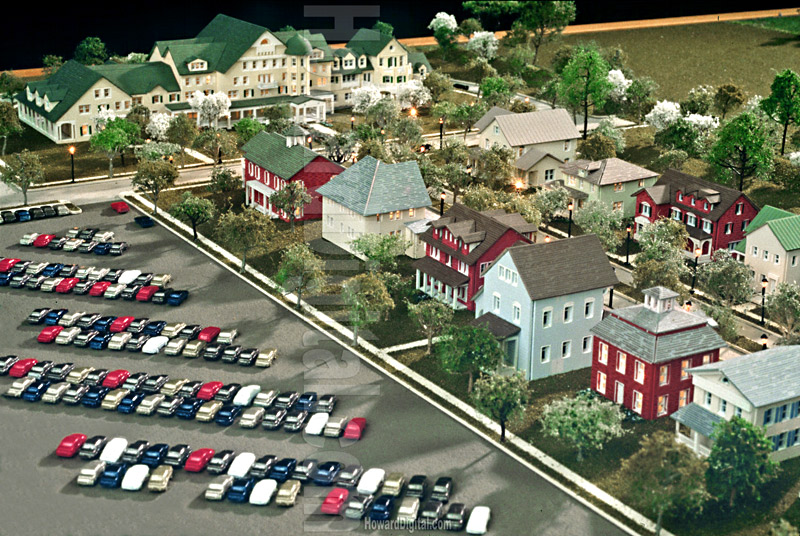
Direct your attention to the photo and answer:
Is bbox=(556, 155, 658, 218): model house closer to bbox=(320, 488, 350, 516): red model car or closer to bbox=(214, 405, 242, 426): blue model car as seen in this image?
bbox=(214, 405, 242, 426): blue model car

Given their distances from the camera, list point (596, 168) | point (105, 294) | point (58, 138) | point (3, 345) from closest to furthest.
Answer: point (3, 345) → point (105, 294) → point (596, 168) → point (58, 138)

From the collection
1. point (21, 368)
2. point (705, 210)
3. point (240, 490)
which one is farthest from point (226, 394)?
point (705, 210)

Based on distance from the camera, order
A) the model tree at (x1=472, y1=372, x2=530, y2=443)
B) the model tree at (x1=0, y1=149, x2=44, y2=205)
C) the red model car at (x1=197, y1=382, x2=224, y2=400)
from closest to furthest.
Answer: the model tree at (x1=472, y1=372, x2=530, y2=443), the red model car at (x1=197, y1=382, x2=224, y2=400), the model tree at (x1=0, y1=149, x2=44, y2=205)

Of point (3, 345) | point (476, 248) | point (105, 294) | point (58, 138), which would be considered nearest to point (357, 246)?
point (476, 248)

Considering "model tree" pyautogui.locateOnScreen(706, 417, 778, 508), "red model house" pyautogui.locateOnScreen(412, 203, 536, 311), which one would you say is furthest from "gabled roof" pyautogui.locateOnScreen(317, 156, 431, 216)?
"model tree" pyautogui.locateOnScreen(706, 417, 778, 508)

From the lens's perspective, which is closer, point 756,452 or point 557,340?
point 756,452

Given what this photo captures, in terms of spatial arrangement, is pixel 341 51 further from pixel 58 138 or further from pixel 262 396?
pixel 262 396

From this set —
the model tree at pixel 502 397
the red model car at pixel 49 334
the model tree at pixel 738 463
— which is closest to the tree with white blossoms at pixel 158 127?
the red model car at pixel 49 334
